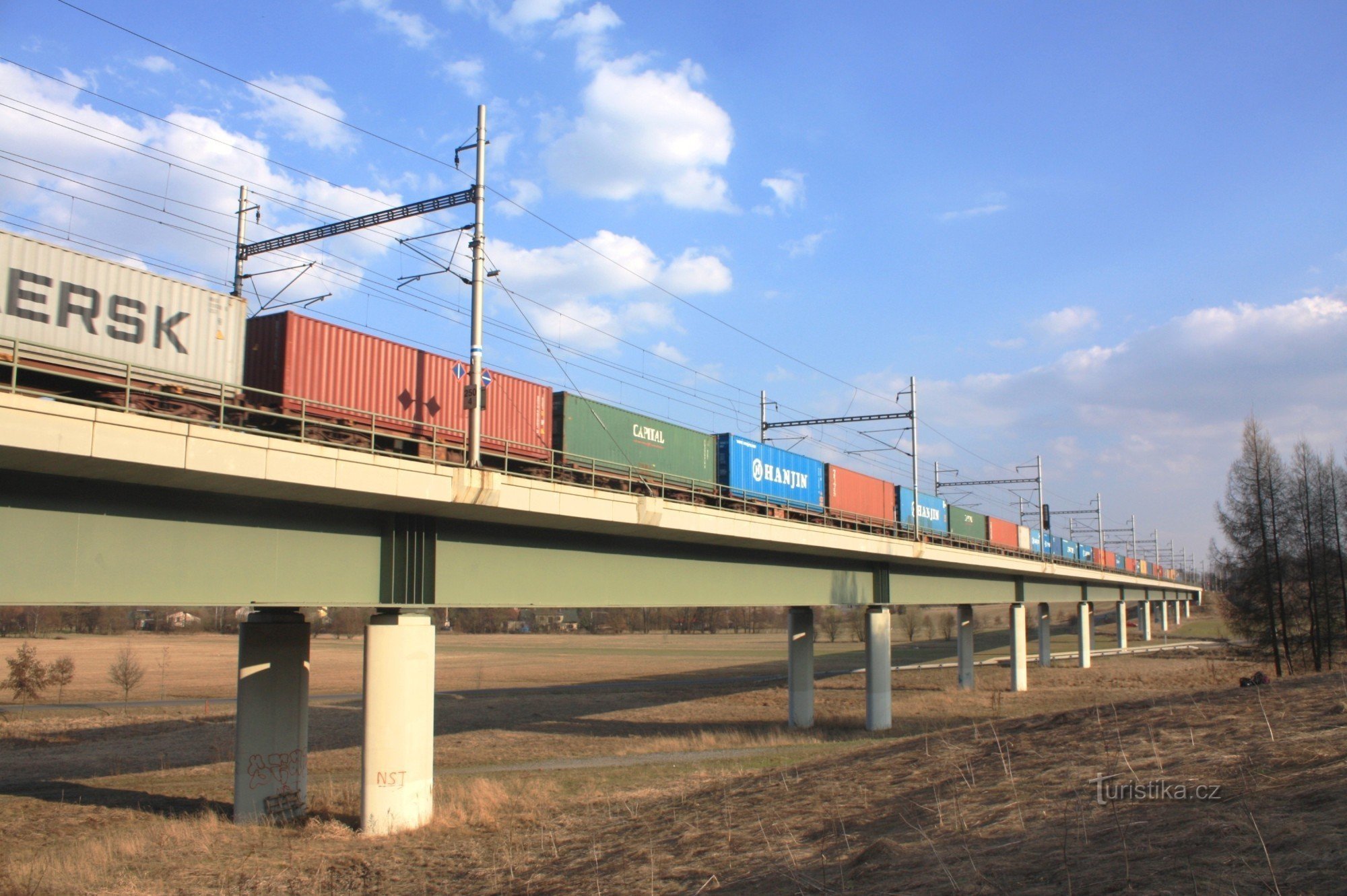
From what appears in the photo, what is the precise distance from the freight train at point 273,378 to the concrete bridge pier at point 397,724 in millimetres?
3875

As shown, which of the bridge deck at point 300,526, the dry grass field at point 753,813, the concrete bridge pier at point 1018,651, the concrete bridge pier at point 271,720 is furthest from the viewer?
the concrete bridge pier at point 1018,651

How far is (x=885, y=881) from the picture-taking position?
938 centimetres

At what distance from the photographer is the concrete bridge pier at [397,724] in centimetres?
1672

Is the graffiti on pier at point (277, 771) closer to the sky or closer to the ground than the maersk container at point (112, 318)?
closer to the ground

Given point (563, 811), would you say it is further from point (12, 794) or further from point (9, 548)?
point (12, 794)

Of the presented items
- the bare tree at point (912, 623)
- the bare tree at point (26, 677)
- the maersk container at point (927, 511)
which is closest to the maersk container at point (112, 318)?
the maersk container at point (927, 511)

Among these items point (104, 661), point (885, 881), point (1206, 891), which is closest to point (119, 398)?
point (885, 881)

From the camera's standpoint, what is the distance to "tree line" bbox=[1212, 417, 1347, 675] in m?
53.0

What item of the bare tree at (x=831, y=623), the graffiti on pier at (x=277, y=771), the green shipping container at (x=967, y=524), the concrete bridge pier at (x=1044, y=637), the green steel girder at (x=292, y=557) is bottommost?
the bare tree at (x=831, y=623)

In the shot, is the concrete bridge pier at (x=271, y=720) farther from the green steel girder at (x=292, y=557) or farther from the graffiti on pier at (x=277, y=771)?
the green steel girder at (x=292, y=557)

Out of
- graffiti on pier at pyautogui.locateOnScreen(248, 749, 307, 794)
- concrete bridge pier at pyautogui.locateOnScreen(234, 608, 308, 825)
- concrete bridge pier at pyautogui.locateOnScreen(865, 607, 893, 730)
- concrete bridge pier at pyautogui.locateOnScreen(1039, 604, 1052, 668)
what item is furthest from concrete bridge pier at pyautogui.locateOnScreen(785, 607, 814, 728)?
concrete bridge pier at pyautogui.locateOnScreen(1039, 604, 1052, 668)

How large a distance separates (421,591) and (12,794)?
14.2 metres

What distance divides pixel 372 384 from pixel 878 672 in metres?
25.3

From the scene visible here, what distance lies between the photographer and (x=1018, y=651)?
5528cm
